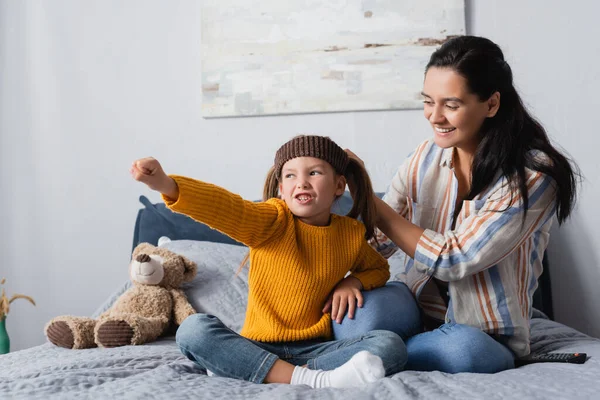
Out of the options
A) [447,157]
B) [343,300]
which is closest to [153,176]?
[343,300]

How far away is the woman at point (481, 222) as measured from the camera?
4.44 feet

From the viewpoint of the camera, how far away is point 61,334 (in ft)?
5.38

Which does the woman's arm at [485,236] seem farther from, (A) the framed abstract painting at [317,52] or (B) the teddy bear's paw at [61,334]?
(A) the framed abstract painting at [317,52]

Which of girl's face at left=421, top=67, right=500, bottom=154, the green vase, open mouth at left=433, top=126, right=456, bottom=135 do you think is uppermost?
girl's face at left=421, top=67, right=500, bottom=154

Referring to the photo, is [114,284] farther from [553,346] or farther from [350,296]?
[553,346]

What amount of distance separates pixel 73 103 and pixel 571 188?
6.24 feet

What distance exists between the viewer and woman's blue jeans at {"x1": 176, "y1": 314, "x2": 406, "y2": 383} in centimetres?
121

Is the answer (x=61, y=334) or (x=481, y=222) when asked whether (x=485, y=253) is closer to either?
(x=481, y=222)

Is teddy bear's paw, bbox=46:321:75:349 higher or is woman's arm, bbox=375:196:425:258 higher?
woman's arm, bbox=375:196:425:258

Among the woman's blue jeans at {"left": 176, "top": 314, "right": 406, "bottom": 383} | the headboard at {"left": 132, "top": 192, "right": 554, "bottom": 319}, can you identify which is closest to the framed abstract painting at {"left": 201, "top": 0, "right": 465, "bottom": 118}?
the headboard at {"left": 132, "top": 192, "right": 554, "bottom": 319}

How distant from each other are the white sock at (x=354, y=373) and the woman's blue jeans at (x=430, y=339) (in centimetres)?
17

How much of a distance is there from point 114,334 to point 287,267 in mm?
549

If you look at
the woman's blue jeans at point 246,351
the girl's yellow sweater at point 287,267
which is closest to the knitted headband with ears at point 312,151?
the girl's yellow sweater at point 287,267

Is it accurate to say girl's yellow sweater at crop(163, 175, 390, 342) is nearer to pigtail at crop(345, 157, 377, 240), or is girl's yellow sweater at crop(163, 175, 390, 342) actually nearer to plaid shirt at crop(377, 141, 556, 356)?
pigtail at crop(345, 157, 377, 240)
